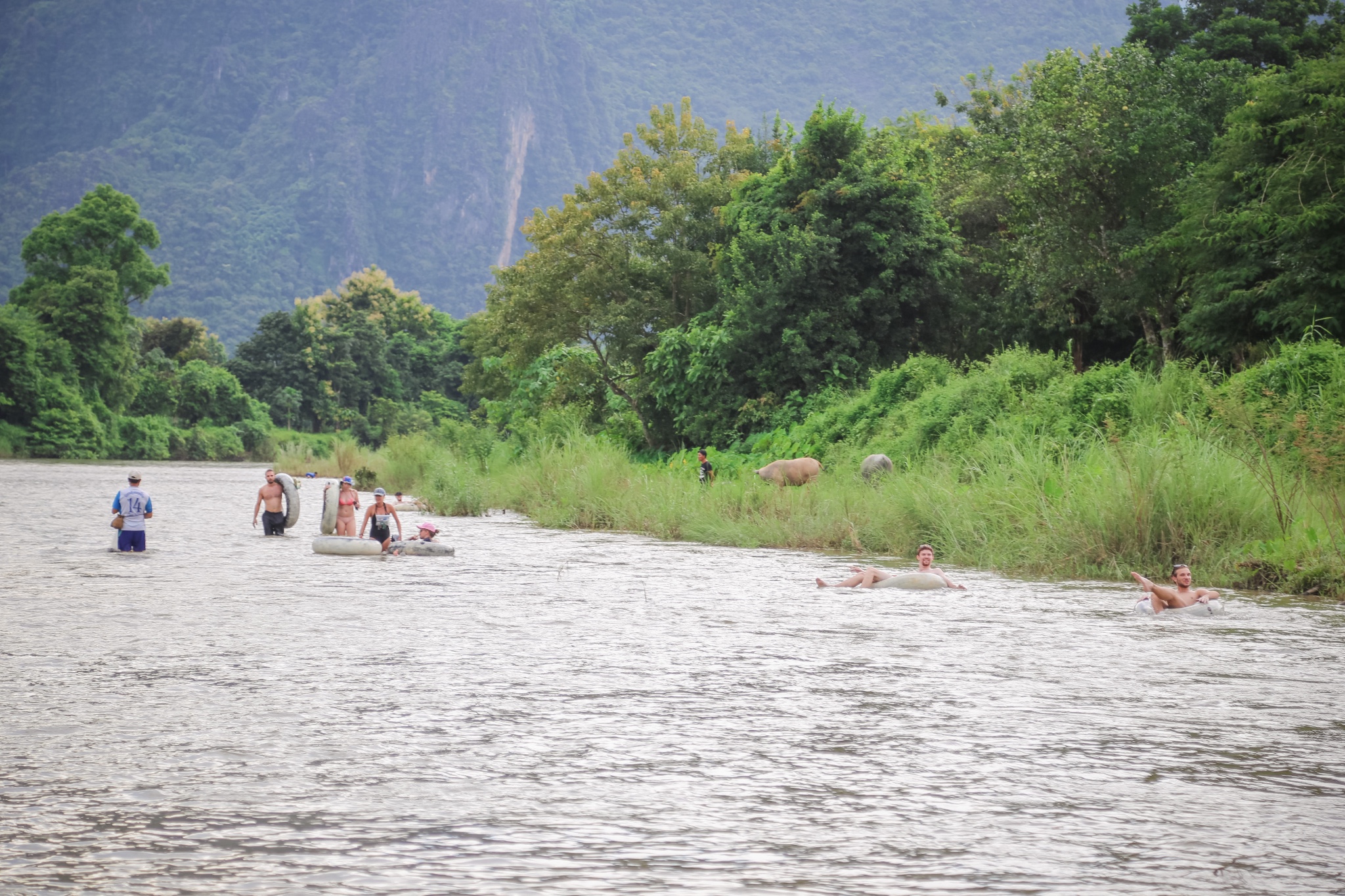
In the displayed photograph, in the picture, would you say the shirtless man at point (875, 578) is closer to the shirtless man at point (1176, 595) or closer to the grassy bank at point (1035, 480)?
the grassy bank at point (1035, 480)

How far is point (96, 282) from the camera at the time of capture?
89562 millimetres

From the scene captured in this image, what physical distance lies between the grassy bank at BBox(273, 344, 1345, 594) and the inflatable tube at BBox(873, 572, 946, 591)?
2564mm

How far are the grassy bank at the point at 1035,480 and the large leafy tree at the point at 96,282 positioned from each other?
63604 millimetres

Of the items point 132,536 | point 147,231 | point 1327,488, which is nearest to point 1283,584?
point 1327,488

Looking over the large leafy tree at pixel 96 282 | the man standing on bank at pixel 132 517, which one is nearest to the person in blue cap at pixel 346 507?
the man standing on bank at pixel 132 517

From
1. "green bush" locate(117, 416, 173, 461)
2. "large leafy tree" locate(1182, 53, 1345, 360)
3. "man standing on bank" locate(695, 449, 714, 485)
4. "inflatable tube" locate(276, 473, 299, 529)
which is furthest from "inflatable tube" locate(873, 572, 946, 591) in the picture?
"green bush" locate(117, 416, 173, 461)

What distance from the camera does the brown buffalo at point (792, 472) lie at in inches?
1071

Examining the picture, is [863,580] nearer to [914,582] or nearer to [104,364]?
[914,582]

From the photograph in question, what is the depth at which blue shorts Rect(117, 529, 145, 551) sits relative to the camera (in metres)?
21.0

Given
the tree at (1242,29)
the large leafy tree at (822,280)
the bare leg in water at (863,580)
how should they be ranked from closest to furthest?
the bare leg in water at (863,580) → the large leafy tree at (822,280) → the tree at (1242,29)

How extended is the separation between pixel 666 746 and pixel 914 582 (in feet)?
30.4

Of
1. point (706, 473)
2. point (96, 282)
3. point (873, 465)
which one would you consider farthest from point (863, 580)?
point (96, 282)

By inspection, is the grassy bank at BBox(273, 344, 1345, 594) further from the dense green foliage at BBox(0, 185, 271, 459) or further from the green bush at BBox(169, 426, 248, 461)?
the green bush at BBox(169, 426, 248, 461)

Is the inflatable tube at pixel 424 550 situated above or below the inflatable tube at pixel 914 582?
below
